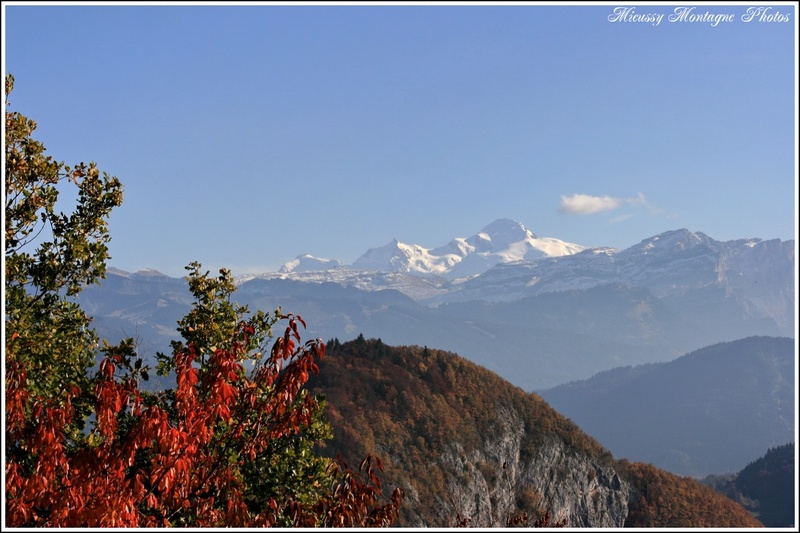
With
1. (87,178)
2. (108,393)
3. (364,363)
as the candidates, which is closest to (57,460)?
(108,393)

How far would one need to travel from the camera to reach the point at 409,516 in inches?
6161

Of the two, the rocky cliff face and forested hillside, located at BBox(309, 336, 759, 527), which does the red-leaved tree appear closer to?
forested hillside, located at BBox(309, 336, 759, 527)

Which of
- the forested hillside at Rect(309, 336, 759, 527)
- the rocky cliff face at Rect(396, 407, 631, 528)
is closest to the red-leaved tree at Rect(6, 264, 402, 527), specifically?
the forested hillside at Rect(309, 336, 759, 527)

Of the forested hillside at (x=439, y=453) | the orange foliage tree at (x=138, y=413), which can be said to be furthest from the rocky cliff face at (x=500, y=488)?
the orange foliage tree at (x=138, y=413)

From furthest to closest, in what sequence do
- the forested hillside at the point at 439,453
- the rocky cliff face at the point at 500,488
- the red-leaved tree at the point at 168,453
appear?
1. the rocky cliff face at the point at 500,488
2. the forested hillside at the point at 439,453
3. the red-leaved tree at the point at 168,453

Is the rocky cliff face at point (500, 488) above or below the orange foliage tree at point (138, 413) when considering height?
below

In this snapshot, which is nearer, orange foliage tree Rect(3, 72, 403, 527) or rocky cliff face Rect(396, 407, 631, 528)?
orange foliage tree Rect(3, 72, 403, 527)

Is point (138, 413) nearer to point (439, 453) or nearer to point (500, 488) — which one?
point (439, 453)

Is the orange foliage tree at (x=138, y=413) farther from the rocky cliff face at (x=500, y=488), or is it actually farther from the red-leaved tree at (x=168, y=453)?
the rocky cliff face at (x=500, y=488)

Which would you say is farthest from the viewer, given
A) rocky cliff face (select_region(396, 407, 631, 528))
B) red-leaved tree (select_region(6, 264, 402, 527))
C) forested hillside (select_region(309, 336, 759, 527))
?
rocky cliff face (select_region(396, 407, 631, 528))

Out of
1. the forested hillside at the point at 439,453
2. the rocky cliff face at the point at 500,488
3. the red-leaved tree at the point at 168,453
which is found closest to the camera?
the red-leaved tree at the point at 168,453

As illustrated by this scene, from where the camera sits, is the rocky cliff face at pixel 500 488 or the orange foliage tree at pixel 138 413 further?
the rocky cliff face at pixel 500 488

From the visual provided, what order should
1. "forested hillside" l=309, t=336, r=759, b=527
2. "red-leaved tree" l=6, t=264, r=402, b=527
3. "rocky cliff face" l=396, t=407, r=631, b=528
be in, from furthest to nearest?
"rocky cliff face" l=396, t=407, r=631, b=528 → "forested hillside" l=309, t=336, r=759, b=527 → "red-leaved tree" l=6, t=264, r=402, b=527

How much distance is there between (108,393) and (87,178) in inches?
290
